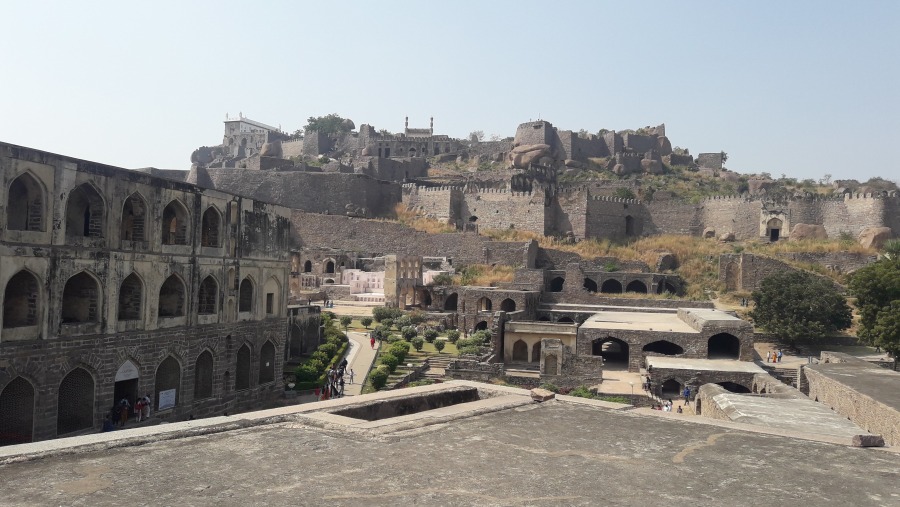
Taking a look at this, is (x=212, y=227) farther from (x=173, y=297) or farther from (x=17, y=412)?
(x=17, y=412)

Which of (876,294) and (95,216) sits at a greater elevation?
(95,216)

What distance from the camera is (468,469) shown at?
7043 millimetres

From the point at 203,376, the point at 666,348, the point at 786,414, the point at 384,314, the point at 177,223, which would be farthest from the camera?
the point at 384,314

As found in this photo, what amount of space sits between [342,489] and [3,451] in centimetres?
336

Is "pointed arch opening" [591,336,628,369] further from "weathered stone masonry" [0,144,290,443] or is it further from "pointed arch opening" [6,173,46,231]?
"pointed arch opening" [6,173,46,231]

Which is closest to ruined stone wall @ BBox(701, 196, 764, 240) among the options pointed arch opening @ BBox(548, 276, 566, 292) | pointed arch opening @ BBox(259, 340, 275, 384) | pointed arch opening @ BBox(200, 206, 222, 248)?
pointed arch opening @ BBox(548, 276, 566, 292)

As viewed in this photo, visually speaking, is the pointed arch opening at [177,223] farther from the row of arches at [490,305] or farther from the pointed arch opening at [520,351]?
the row of arches at [490,305]

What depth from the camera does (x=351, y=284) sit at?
47438 mm

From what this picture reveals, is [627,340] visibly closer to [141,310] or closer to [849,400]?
[849,400]

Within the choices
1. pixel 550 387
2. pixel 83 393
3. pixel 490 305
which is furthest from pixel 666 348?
pixel 83 393

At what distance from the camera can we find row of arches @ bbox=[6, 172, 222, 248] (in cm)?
1555

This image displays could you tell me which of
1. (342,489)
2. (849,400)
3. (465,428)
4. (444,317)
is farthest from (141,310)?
(444,317)

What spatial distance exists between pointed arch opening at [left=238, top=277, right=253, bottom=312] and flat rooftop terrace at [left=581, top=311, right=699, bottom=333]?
15.7 metres

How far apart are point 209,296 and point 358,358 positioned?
9.88m
